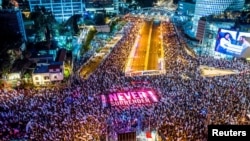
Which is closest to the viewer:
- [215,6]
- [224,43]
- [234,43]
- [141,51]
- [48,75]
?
[48,75]

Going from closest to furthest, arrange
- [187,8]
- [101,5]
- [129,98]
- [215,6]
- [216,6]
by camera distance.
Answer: [129,98] → [216,6] → [215,6] → [187,8] → [101,5]

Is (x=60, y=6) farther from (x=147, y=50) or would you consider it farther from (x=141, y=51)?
(x=141, y=51)

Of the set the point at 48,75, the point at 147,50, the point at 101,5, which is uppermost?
the point at 101,5

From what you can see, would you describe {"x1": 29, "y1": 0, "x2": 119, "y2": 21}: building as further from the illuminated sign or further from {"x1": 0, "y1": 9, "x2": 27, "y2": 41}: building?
the illuminated sign

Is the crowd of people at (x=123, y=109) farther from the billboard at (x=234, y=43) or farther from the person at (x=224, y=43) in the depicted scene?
the person at (x=224, y=43)

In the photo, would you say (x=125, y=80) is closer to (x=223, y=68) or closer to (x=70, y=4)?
(x=223, y=68)

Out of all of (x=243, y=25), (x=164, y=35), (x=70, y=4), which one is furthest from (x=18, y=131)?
(x=70, y=4)

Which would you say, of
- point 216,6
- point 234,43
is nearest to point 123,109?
point 234,43

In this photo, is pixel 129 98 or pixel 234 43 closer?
pixel 129 98

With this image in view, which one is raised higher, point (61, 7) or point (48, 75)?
point (61, 7)
